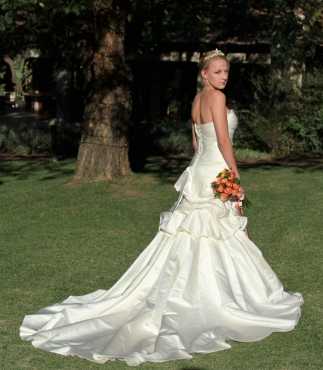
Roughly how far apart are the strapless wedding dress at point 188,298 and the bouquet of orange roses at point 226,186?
138 millimetres

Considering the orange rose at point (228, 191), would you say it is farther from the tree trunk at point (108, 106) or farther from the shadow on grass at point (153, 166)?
the shadow on grass at point (153, 166)

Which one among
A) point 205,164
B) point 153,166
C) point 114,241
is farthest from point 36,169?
point 205,164

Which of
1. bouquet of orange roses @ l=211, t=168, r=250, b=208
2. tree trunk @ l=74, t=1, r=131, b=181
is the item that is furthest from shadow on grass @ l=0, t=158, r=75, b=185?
bouquet of orange roses @ l=211, t=168, r=250, b=208

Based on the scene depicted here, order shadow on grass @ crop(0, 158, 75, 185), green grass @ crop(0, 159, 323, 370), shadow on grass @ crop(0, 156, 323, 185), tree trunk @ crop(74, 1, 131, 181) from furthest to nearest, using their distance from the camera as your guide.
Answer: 1. shadow on grass @ crop(0, 156, 323, 185)
2. shadow on grass @ crop(0, 158, 75, 185)
3. tree trunk @ crop(74, 1, 131, 181)
4. green grass @ crop(0, 159, 323, 370)

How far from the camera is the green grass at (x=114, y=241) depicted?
274 inches

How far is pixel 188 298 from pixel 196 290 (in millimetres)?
102

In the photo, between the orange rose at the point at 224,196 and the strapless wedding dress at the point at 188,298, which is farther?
the orange rose at the point at 224,196

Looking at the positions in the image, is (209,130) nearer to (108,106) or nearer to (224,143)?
(224,143)

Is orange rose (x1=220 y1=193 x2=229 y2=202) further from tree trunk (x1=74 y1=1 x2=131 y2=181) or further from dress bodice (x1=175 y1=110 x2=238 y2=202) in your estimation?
tree trunk (x1=74 y1=1 x2=131 y2=181)

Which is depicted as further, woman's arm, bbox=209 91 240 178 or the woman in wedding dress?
woman's arm, bbox=209 91 240 178

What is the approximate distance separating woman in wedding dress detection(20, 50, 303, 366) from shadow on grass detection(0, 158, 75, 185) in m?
10.4

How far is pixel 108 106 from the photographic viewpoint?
16672mm

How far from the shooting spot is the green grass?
697cm

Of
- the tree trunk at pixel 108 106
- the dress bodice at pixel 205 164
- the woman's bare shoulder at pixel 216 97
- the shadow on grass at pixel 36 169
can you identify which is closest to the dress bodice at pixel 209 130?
the dress bodice at pixel 205 164
